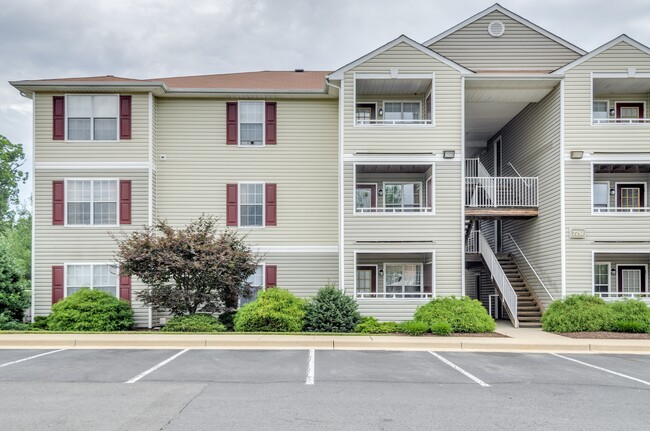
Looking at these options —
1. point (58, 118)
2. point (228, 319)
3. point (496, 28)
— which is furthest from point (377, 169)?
point (58, 118)

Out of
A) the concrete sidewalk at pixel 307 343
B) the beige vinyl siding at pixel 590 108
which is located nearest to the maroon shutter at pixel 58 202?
the concrete sidewalk at pixel 307 343

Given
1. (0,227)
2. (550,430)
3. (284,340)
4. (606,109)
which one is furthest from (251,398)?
(0,227)

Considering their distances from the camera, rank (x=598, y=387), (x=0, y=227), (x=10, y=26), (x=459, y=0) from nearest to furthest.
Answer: (x=598, y=387), (x=459, y=0), (x=10, y=26), (x=0, y=227)

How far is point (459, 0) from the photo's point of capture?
23.9 metres

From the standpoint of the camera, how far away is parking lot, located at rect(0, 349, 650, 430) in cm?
651

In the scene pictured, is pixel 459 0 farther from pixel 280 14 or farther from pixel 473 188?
pixel 473 188

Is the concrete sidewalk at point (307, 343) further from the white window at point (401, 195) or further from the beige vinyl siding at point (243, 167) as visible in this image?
the white window at point (401, 195)

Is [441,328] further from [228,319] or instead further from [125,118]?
[125,118]

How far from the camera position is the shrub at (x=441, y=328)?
45.2 ft

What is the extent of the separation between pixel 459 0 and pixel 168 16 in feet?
46.0

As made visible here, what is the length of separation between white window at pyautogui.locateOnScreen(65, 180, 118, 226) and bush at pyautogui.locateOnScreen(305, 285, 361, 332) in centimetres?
775

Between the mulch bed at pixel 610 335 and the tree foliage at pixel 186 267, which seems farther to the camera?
the tree foliage at pixel 186 267

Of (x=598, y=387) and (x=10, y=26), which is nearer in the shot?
(x=598, y=387)

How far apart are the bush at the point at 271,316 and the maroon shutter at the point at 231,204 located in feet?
13.3
